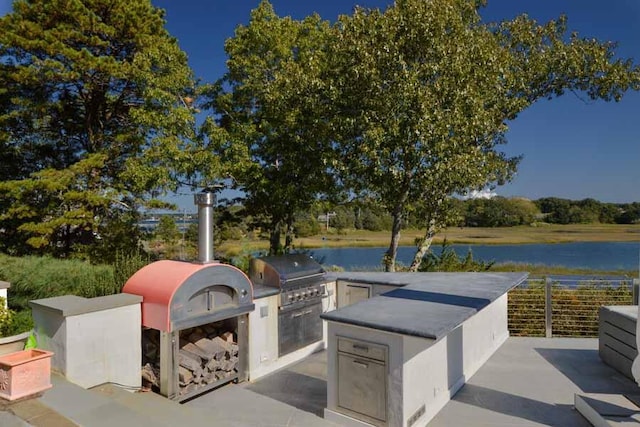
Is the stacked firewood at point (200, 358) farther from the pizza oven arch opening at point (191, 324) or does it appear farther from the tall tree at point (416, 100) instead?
the tall tree at point (416, 100)

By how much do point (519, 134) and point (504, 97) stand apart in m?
2.11

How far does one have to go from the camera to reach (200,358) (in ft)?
14.6

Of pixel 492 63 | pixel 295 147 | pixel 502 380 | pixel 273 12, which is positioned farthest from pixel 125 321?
pixel 273 12

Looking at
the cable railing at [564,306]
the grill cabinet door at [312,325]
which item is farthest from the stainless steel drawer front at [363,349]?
the cable railing at [564,306]

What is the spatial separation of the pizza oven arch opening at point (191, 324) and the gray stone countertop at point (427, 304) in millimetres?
1331

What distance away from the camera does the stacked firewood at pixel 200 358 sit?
430 cm

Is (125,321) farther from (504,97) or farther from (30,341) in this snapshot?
(504,97)

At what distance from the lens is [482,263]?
1013 centimetres

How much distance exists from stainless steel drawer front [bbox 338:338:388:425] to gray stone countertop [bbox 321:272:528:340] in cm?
28

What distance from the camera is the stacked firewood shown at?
430 centimetres

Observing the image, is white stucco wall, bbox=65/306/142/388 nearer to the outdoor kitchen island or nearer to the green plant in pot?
the green plant in pot

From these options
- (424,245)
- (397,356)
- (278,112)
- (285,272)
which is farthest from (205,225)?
(424,245)

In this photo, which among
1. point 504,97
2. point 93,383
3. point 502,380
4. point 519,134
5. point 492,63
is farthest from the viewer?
point 519,134

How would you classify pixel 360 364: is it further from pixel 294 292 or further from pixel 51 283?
pixel 51 283
